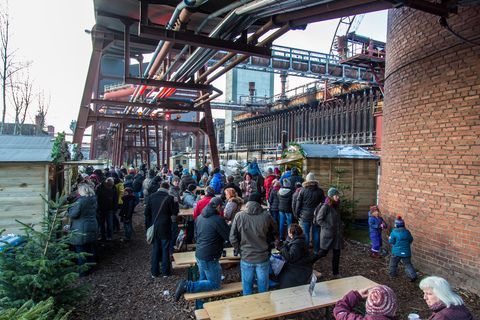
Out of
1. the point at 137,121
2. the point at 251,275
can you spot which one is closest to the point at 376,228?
the point at 251,275

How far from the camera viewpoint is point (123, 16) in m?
6.62

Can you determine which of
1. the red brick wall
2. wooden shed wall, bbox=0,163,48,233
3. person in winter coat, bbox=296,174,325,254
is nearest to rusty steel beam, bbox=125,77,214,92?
wooden shed wall, bbox=0,163,48,233

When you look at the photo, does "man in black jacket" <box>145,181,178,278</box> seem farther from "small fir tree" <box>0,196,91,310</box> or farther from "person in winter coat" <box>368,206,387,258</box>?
"person in winter coat" <box>368,206,387,258</box>

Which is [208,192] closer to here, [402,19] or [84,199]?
[84,199]

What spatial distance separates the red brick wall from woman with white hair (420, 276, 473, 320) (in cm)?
356

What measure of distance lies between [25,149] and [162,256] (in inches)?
146

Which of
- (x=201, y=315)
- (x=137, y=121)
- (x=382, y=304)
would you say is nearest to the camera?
(x=382, y=304)

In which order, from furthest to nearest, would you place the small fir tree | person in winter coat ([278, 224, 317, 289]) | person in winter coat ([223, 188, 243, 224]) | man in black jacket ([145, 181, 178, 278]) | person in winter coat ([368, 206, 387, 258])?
person in winter coat ([368, 206, 387, 258]), person in winter coat ([223, 188, 243, 224]), man in black jacket ([145, 181, 178, 278]), person in winter coat ([278, 224, 317, 289]), the small fir tree

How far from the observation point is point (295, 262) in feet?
15.1

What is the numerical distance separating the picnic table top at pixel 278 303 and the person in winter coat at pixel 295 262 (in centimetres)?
20

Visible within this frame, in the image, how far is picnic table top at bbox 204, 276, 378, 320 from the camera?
12.0 feet

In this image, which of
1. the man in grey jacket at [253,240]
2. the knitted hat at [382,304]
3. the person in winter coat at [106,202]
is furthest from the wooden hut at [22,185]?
the knitted hat at [382,304]

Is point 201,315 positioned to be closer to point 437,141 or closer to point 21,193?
point 21,193

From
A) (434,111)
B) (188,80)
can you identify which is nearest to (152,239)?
(188,80)
